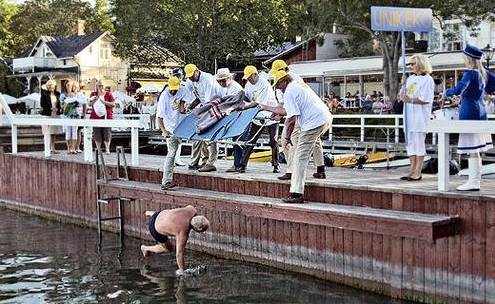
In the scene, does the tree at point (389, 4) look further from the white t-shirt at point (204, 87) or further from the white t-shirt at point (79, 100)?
the white t-shirt at point (204, 87)

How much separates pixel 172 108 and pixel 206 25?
32110 millimetres

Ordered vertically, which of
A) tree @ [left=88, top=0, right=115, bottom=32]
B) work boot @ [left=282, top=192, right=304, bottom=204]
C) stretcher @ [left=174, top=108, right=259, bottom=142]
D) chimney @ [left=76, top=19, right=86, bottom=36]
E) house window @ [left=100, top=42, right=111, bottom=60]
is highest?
tree @ [left=88, top=0, right=115, bottom=32]

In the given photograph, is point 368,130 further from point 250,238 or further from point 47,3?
point 47,3

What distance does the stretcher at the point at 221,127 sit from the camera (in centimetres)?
1289

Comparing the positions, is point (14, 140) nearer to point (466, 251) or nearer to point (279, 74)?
point (279, 74)

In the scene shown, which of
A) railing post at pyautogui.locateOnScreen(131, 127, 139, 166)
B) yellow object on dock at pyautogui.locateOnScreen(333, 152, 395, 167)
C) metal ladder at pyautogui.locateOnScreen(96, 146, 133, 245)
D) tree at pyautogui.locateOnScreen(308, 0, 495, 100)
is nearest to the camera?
railing post at pyautogui.locateOnScreen(131, 127, 139, 166)

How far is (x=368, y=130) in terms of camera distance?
20.7 meters

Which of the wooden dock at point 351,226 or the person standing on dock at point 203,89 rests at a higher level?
the person standing on dock at point 203,89

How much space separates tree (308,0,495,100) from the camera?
2894cm

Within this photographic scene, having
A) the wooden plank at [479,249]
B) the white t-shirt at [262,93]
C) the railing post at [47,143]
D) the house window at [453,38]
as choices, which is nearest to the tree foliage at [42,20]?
the house window at [453,38]

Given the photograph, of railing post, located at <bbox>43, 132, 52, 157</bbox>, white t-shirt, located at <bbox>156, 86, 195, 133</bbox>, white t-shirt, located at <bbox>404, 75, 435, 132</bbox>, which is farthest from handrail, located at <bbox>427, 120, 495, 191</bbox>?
railing post, located at <bbox>43, 132, 52, 157</bbox>

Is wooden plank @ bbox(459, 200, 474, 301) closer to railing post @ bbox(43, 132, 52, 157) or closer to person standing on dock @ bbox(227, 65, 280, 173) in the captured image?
person standing on dock @ bbox(227, 65, 280, 173)

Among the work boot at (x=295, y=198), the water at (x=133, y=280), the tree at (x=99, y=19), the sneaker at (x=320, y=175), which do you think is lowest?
the water at (x=133, y=280)

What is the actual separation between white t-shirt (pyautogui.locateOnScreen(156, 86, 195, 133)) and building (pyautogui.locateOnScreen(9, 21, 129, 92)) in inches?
1992
